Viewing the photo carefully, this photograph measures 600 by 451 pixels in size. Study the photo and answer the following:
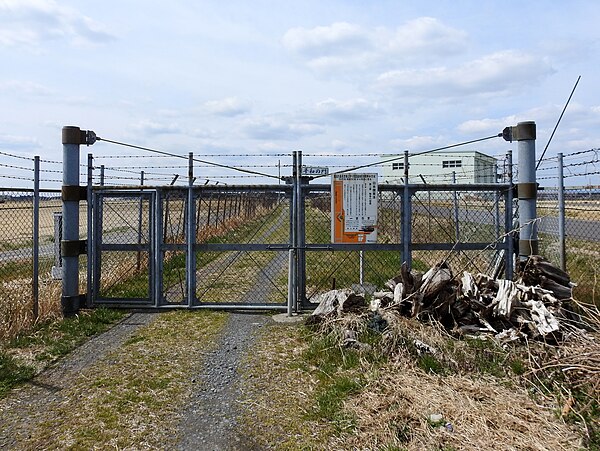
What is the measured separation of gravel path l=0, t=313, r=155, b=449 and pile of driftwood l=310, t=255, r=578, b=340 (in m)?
2.80

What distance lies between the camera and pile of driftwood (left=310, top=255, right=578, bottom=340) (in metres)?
5.96

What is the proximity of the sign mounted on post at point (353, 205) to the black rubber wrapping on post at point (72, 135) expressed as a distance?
4.11m

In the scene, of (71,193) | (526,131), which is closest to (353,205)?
(526,131)

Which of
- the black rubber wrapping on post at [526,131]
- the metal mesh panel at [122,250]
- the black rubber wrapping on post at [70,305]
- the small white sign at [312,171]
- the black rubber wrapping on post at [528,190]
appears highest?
the black rubber wrapping on post at [526,131]

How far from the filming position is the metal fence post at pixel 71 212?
24.6 ft

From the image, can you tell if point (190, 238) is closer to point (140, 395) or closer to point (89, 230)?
point (89, 230)

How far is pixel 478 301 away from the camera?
6301 mm

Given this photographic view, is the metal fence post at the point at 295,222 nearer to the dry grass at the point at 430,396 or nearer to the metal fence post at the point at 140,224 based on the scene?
the dry grass at the point at 430,396

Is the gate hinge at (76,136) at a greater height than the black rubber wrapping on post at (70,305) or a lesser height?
greater

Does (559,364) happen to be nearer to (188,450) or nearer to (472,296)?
(472,296)

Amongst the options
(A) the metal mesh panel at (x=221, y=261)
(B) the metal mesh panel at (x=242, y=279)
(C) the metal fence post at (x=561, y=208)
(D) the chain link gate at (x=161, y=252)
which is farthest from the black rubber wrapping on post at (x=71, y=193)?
(C) the metal fence post at (x=561, y=208)

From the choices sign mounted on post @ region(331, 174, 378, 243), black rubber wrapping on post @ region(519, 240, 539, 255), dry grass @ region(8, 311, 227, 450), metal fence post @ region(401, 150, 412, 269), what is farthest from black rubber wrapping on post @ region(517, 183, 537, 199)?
dry grass @ region(8, 311, 227, 450)

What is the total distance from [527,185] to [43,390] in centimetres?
701

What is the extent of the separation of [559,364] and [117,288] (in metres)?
7.12
